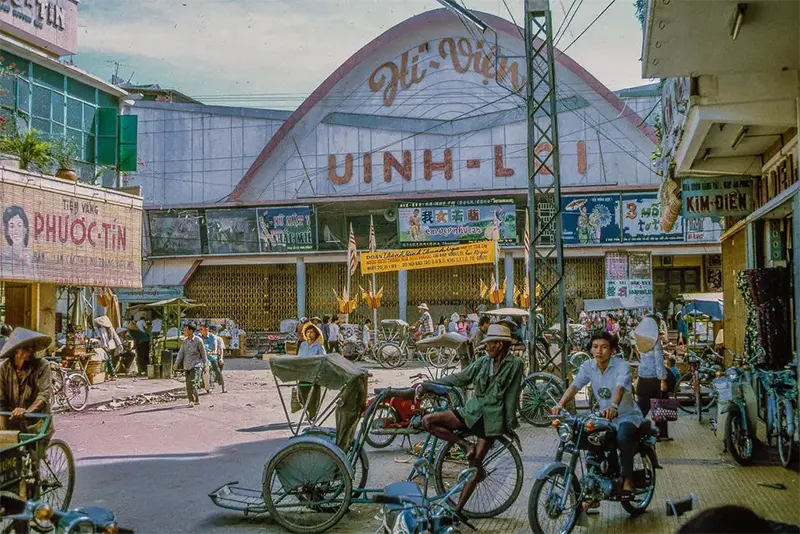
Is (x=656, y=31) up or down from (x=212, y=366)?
up

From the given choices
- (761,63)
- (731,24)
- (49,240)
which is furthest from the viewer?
(49,240)

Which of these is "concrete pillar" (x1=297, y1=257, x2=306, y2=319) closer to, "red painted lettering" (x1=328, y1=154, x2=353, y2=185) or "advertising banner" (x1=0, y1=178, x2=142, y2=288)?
"red painted lettering" (x1=328, y1=154, x2=353, y2=185)

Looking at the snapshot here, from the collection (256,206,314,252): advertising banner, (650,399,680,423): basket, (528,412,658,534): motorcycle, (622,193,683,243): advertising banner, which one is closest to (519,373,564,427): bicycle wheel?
(650,399,680,423): basket

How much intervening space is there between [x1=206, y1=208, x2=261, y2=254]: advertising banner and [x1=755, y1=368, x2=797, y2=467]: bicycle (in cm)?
2529

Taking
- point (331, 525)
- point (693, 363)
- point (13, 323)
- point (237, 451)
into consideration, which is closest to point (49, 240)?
point (13, 323)

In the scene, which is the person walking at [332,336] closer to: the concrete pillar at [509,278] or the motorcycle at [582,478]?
the concrete pillar at [509,278]

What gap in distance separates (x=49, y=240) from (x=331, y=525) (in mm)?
10753

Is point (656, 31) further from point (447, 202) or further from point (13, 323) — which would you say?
point (447, 202)

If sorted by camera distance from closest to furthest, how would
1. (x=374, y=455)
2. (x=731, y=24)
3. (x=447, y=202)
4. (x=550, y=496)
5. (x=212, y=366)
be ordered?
(x=550, y=496) → (x=731, y=24) → (x=374, y=455) → (x=212, y=366) → (x=447, y=202)

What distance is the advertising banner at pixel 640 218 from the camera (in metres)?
28.5

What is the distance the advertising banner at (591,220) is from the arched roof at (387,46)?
10.1ft

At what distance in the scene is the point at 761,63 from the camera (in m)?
8.10

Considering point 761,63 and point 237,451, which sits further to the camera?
point 237,451

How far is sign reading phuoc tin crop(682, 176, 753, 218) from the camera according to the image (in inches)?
471
